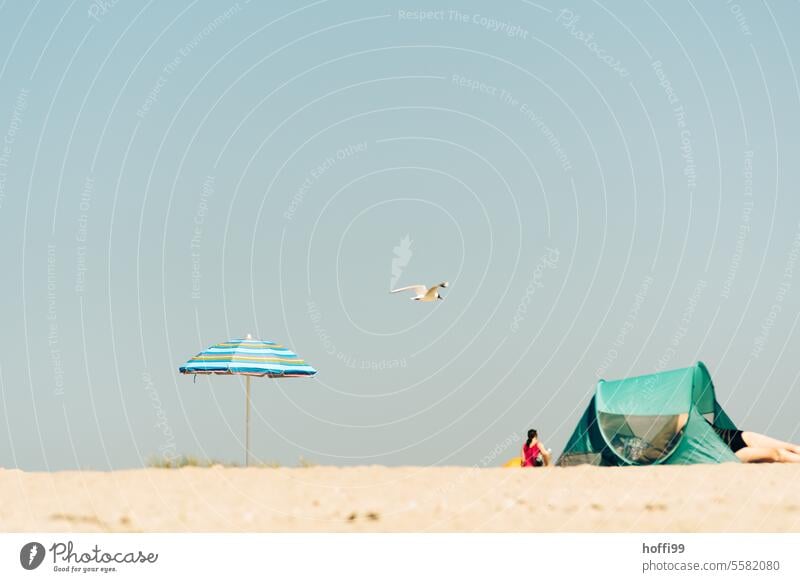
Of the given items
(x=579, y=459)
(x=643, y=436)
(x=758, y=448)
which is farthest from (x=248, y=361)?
(x=758, y=448)

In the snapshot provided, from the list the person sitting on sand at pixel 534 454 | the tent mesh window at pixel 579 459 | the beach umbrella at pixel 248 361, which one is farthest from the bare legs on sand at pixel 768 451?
the beach umbrella at pixel 248 361

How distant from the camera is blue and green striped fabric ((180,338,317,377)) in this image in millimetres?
22328

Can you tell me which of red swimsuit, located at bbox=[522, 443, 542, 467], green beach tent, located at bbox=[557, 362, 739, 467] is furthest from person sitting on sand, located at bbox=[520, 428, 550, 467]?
green beach tent, located at bbox=[557, 362, 739, 467]

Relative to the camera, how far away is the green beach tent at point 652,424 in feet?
77.9

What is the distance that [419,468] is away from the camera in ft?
61.8

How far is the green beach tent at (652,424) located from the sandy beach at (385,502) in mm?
5471

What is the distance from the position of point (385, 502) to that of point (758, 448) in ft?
37.3

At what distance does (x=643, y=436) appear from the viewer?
2425 cm

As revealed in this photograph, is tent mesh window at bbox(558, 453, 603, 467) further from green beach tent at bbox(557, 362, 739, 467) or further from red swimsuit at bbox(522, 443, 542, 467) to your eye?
red swimsuit at bbox(522, 443, 542, 467)
